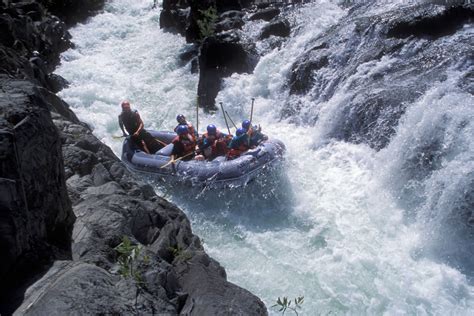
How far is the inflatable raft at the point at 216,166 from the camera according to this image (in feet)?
31.7

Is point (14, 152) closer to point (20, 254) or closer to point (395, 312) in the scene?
point (20, 254)

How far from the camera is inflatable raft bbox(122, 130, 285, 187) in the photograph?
31.7ft

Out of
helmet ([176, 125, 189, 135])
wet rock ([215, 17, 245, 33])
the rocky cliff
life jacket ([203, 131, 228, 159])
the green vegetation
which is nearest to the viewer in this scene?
the rocky cliff

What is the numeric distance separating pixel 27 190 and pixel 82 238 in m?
1.05

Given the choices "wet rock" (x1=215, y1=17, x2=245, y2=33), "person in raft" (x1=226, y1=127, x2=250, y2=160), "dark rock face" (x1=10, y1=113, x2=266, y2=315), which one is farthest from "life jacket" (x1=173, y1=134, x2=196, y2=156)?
"wet rock" (x1=215, y1=17, x2=245, y2=33)

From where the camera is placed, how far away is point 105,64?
56.1ft

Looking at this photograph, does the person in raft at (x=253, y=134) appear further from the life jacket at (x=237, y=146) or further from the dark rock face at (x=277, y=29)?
the dark rock face at (x=277, y=29)

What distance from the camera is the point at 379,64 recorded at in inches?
459

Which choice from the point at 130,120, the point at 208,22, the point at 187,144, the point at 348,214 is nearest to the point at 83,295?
the point at 348,214

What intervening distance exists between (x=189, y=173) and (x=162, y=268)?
4931 mm

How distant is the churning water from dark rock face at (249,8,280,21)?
126 inches

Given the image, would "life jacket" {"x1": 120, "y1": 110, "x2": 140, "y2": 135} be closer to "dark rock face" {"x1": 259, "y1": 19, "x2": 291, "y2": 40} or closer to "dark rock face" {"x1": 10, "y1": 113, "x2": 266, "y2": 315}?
"dark rock face" {"x1": 10, "y1": 113, "x2": 266, "y2": 315}

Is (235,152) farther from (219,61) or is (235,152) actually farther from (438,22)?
(438,22)

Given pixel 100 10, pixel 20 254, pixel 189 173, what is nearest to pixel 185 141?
pixel 189 173
